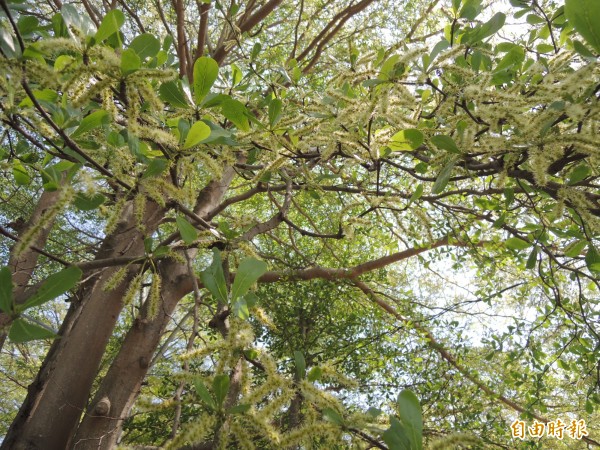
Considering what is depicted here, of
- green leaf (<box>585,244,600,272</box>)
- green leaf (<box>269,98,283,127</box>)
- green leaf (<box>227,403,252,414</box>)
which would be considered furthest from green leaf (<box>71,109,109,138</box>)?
green leaf (<box>585,244,600,272</box>)

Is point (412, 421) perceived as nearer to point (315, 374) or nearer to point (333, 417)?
point (333, 417)

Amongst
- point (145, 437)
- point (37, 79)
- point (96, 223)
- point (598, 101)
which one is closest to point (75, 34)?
point (37, 79)

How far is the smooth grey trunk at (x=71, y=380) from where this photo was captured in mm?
2016

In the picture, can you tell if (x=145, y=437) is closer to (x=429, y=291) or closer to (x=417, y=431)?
(x=417, y=431)

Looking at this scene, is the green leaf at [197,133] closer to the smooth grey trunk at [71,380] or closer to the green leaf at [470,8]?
the green leaf at [470,8]

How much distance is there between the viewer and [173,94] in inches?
36.5

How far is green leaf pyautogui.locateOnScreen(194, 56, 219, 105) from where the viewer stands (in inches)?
34.0

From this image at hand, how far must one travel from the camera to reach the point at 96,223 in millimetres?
5109

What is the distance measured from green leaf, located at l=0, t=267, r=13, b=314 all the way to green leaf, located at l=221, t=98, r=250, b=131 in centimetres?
51

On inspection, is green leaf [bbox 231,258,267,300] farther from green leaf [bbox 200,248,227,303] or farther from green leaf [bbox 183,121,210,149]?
green leaf [bbox 183,121,210,149]

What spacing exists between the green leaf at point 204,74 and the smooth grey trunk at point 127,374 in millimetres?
1102

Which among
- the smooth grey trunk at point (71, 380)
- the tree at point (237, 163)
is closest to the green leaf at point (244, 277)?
the tree at point (237, 163)

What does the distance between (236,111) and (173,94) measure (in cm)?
14

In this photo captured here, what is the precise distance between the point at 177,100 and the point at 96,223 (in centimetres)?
466
